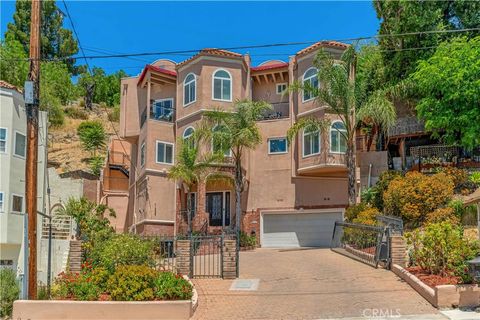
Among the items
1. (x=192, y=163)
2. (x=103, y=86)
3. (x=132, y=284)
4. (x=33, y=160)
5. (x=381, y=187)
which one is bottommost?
(x=132, y=284)

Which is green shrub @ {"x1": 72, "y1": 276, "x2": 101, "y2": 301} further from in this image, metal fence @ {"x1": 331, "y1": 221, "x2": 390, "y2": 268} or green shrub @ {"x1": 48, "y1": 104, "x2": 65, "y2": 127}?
green shrub @ {"x1": 48, "y1": 104, "x2": 65, "y2": 127}

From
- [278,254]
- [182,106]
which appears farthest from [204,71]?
[278,254]

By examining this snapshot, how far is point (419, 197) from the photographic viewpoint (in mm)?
22750

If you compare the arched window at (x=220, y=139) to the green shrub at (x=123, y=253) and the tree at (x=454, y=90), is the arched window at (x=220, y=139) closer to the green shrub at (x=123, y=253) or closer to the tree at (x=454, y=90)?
the green shrub at (x=123, y=253)

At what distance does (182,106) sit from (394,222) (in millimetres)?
16787

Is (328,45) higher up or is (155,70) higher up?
(328,45)

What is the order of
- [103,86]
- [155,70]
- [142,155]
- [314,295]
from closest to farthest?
[314,295]
[155,70]
[142,155]
[103,86]

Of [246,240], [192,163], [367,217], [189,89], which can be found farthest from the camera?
[189,89]

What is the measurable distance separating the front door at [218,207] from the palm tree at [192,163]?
7.90 feet

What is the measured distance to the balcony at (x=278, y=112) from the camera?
1238 inches

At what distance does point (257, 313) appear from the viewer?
13.0m

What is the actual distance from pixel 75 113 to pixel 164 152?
3129 cm

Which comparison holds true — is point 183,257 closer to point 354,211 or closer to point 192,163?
point 354,211

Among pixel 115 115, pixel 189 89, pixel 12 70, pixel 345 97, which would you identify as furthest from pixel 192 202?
pixel 115 115
